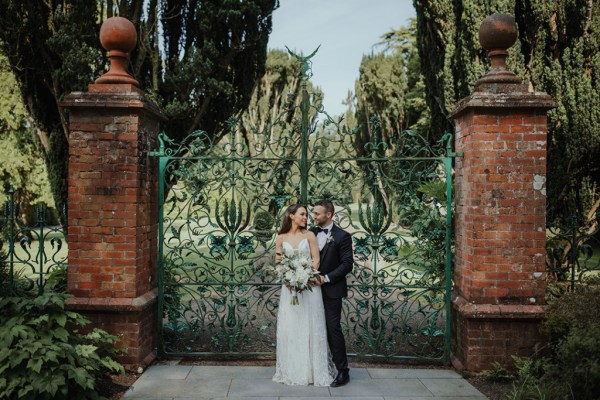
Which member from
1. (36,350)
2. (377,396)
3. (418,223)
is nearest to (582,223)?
(418,223)

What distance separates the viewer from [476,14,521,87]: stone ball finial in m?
Answer: 4.86

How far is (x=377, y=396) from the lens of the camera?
433cm

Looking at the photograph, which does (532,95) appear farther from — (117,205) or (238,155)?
(117,205)

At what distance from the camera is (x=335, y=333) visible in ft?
15.2

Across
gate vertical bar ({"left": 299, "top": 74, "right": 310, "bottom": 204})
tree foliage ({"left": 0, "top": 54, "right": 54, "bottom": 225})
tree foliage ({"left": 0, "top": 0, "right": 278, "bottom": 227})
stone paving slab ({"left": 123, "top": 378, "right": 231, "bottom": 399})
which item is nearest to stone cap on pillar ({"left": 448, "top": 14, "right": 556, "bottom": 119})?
gate vertical bar ({"left": 299, "top": 74, "right": 310, "bottom": 204})

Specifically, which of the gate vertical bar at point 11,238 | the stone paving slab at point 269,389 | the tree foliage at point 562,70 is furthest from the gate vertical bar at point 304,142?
the tree foliage at point 562,70

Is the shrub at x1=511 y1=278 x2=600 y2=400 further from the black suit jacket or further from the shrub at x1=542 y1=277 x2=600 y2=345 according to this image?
the black suit jacket

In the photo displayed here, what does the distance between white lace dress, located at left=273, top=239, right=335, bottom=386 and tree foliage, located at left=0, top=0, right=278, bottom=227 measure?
6.41 metres

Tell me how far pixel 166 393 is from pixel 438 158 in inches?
144

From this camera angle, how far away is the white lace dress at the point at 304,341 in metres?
4.55

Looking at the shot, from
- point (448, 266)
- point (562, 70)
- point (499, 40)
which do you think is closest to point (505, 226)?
point (448, 266)

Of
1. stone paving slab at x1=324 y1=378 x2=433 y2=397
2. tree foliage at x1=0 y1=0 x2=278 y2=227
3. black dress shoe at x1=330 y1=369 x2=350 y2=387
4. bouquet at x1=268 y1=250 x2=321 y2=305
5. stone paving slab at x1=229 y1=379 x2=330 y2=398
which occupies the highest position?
tree foliage at x1=0 y1=0 x2=278 y2=227

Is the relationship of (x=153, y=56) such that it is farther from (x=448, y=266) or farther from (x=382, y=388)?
(x=382, y=388)

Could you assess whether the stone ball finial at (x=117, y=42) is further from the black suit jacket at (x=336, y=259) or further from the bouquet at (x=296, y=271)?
the black suit jacket at (x=336, y=259)
